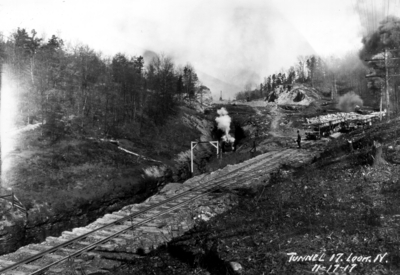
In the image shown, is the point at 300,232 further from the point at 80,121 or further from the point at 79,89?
the point at 79,89

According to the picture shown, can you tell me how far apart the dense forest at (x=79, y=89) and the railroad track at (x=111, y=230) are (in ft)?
71.1

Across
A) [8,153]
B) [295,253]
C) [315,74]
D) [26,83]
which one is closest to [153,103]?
[26,83]

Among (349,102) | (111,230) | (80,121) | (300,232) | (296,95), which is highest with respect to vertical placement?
(296,95)

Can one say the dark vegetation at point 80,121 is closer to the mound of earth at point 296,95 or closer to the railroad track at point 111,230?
the railroad track at point 111,230

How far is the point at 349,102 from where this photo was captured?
82.1m

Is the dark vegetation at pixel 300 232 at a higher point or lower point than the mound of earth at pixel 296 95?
lower

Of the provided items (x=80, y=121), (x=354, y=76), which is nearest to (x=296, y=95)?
(x=354, y=76)

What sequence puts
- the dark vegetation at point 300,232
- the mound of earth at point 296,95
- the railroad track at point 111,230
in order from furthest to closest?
the mound of earth at point 296,95 < the railroad track at point 111,230 < the dark vegetation at point 300,232

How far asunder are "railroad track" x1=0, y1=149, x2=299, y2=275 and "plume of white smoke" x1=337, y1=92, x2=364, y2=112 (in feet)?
220

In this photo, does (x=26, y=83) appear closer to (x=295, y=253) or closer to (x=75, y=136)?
(x=75, y=136)

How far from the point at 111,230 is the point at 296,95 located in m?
96.7

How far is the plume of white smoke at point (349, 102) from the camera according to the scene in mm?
78250

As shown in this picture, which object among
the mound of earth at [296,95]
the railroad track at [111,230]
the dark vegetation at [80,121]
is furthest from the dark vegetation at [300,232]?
the mound of earth at [296,95]

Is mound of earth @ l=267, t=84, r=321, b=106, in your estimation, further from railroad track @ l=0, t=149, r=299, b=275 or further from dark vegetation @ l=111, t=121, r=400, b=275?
dark vegetation @ l=111, t=121, r=400, b=275
